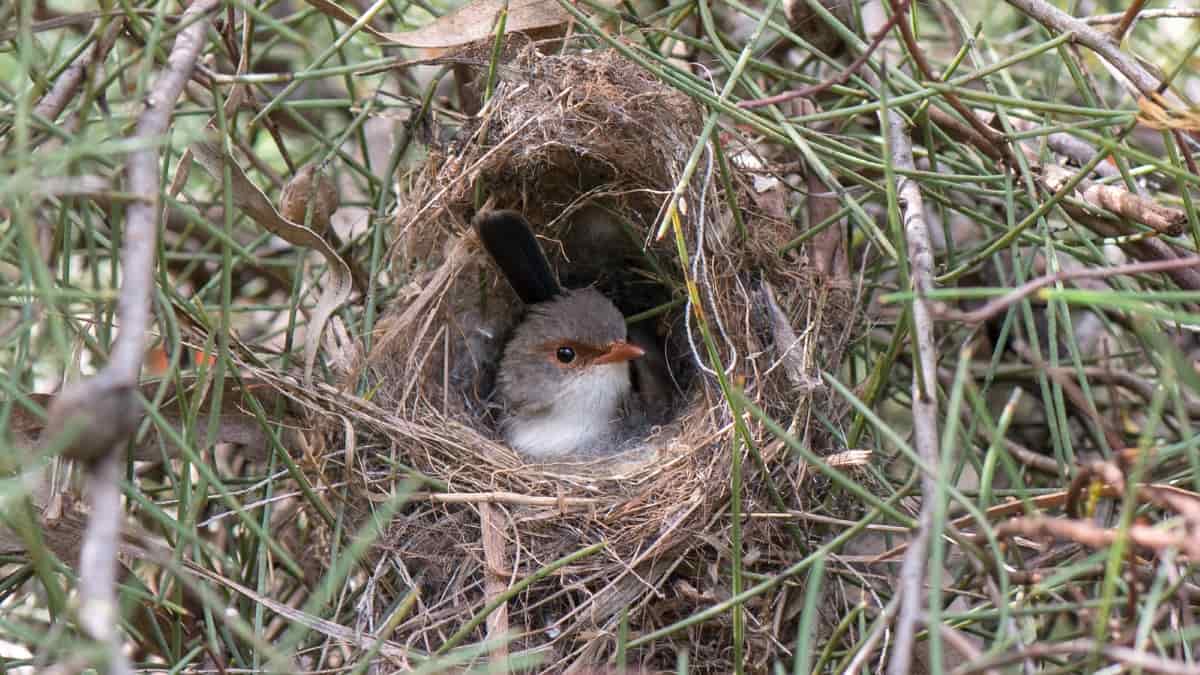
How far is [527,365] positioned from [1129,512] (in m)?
3.37

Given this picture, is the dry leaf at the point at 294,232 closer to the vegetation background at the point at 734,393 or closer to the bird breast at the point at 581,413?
the vegetation background at the point at 734,393

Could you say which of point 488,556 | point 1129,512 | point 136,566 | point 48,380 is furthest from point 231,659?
point 1129,512

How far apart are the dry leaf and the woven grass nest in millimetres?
230

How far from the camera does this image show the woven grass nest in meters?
3.32

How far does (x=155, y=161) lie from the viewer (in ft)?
6.44

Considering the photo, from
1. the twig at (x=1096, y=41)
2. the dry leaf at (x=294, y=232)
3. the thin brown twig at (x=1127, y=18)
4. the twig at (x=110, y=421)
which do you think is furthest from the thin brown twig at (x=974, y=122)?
the twig at (x=110, y=421)

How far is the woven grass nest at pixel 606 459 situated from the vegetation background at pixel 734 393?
3.3 inches

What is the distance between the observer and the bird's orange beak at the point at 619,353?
14.7 ft

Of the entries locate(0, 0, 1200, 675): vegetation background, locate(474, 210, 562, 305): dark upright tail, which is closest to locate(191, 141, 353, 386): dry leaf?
locate(0, 0, 1200, 675): vegetation background

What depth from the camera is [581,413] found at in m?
4.72

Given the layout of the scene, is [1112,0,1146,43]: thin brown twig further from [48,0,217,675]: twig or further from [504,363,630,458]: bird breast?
[504,363,630,458]: bird breast

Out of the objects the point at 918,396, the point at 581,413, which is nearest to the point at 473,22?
the point at 581,413

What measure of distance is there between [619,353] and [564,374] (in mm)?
325

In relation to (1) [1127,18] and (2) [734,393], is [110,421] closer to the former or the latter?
(2) [734,393]
